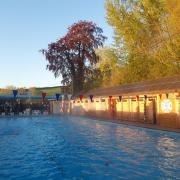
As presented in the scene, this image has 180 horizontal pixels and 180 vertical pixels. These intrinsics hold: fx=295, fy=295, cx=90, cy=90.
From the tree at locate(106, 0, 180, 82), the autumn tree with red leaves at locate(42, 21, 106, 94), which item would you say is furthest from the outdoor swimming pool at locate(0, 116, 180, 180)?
the autumn tree with red leaves at locate(42, 21, 106, 94)

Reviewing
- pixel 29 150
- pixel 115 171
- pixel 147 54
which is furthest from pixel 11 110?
pixel 115 171

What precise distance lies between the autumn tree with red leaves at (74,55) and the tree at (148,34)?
10.6m

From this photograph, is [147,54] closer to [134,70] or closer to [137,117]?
[134,70]

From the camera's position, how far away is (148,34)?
2881 centimetres

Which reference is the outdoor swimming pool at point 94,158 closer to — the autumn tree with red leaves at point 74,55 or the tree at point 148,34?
the tree at point 148,34

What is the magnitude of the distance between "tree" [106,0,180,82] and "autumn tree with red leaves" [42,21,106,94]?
34.7ft

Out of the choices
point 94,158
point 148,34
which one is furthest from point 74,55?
point 94,158

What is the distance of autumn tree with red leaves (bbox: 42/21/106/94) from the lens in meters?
41.8

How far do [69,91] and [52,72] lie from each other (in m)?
3.78

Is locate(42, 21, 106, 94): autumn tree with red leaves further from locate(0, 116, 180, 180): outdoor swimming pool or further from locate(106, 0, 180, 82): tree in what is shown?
locate(0, 116, 180, 180): outdoor swimming pool

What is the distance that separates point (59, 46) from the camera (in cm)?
4194

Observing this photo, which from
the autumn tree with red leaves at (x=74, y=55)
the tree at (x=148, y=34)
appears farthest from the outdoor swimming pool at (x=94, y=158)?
the autumn tree with red leaves at (x=74, y=55)

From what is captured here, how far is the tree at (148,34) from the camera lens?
25531 millimetres

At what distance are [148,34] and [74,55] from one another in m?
15.5
